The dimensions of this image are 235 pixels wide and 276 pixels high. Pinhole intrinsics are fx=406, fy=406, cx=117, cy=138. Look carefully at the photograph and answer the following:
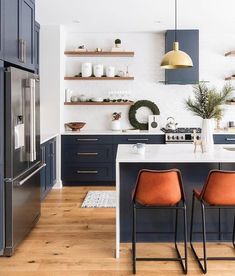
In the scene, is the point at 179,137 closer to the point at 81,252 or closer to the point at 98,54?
the point at 98,54

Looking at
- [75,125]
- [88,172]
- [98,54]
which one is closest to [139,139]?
[88,172]

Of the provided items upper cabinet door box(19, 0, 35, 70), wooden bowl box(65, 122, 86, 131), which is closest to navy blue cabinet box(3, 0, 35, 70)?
upper cabinet door box(19, 0, 35, 70)

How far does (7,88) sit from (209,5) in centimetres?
319

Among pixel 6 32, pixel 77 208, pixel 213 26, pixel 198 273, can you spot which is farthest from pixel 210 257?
pixel 213 26

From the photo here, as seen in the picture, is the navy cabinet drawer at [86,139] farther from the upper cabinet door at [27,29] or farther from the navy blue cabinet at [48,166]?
the upper cabinet door at [27,29]

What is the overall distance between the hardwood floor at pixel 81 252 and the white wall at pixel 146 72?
2.84m

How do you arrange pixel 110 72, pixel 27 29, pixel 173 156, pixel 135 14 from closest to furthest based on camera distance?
1. pixel 173 156
2. pixel 27 29
3. pixel 135 14
4. pixel 110 72

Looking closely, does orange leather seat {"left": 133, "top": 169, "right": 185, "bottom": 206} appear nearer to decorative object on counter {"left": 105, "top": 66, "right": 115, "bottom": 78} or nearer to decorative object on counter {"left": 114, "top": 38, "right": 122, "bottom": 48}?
decorative object on counter {"left": 105, "top": 66, "right": 115, "bottom": 78}

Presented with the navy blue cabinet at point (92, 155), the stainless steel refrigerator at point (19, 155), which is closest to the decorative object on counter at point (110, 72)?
the navy blue cabinet at point (92, 155)

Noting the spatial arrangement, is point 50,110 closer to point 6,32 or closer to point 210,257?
point 6,32

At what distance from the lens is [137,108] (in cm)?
723

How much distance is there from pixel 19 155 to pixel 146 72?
4.04m

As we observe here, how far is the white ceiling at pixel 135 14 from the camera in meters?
5.32

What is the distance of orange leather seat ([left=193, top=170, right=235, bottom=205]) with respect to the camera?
129 inches
